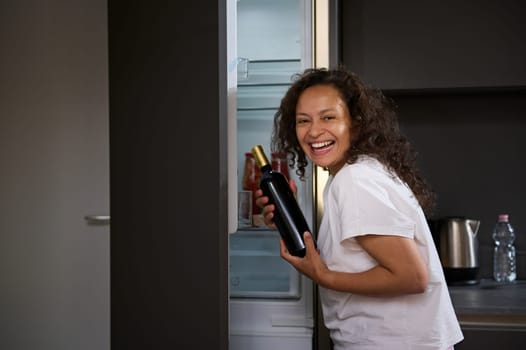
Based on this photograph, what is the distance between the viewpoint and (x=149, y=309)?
33.5 inches

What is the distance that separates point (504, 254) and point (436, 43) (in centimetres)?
81

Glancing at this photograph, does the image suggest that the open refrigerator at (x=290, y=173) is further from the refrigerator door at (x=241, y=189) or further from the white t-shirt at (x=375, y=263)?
the white t-shirt at (x=375, y=263)

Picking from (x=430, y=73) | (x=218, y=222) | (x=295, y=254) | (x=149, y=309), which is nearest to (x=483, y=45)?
(x=430, y=73)

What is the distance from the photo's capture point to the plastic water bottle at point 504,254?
79.1 inches

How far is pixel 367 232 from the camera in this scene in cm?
103

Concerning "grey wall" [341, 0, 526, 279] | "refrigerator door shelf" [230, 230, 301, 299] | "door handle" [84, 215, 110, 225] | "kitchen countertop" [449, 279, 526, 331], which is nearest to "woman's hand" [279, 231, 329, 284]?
"refrigerator door shelf" [230, 230, 301, 299]

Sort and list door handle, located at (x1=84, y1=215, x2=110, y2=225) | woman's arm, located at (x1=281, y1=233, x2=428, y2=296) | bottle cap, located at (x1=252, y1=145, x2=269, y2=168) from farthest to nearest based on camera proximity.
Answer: door handle, located at (x1=84, y1=215, x2=110, y2=225)
bottle cap, located at (x1=252, y1=145, x2=269, y2=168)
woman's arm, located at (x1=281, y1=233, x2=428, y2=296)

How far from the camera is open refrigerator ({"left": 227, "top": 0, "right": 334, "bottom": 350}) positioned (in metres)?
1.60

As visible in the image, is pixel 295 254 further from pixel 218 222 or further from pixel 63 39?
pixel 63 39

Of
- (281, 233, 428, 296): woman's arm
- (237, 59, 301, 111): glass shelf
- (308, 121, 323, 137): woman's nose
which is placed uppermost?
(237, 59, 301, 111): glass shelf

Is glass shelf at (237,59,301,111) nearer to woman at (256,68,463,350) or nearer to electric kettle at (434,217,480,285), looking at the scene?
woman at (256,68,463,350)

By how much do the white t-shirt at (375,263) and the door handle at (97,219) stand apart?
107 cm

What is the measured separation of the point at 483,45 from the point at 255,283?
1.07m

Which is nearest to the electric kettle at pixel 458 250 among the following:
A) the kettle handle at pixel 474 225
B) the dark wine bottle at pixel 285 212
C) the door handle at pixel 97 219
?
the kettle handle at pixel 474 225
